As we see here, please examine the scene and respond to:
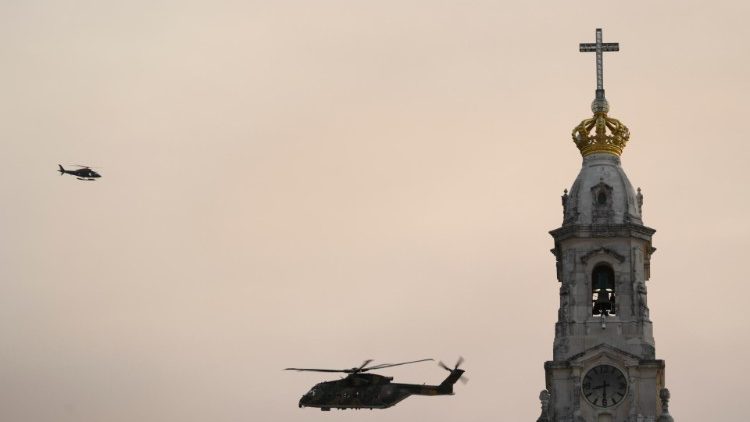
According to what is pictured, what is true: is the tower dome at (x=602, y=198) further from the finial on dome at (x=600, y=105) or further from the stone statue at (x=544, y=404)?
the stone statue at (x=544, y=404)

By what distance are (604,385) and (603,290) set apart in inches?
249

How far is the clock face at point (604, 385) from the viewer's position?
146 m

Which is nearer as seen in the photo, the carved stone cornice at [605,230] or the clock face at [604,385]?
the clock face at [604,385]

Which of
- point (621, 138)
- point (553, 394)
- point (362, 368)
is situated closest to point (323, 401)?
point (362, 368)

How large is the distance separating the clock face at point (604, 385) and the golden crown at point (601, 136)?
15.7 meters

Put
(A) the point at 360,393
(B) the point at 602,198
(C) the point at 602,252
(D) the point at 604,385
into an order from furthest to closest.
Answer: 1. (B) the point at 602,198
2. (C) the point at 602,252
3. (D) the point at 604,385
4. (A) the point at 360,393

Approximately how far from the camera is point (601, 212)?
14950 cm

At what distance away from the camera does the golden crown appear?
503ft

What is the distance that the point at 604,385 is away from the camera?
145750mm

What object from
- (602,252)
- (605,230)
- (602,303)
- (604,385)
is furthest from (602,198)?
(604,385)

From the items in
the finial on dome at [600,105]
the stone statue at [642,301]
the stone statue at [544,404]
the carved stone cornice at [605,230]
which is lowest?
the stone statue at [544,404]

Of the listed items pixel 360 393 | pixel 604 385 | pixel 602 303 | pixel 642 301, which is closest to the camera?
pixel 360 393

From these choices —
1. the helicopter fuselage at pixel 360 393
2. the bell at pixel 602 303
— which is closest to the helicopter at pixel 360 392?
the helicopter fuselage at pixel 360 393

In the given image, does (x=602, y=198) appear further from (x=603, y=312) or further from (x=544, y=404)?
(x=544, y=404)
